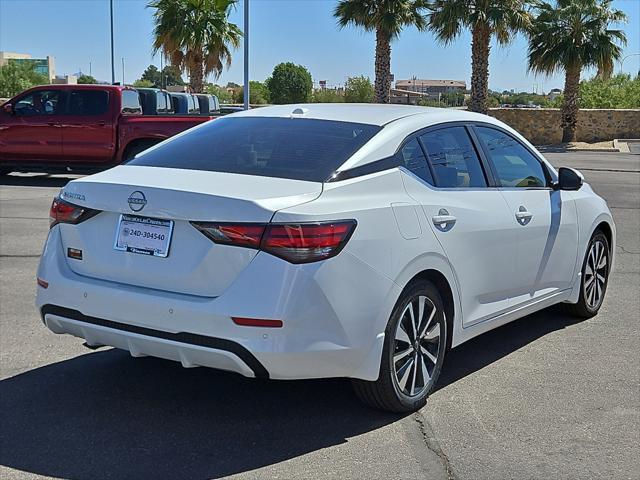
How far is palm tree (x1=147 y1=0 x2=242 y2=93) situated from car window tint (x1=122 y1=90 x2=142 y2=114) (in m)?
18.1

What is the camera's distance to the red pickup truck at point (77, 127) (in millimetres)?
15258

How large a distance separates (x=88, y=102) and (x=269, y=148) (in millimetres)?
12050

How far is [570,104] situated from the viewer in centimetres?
3519

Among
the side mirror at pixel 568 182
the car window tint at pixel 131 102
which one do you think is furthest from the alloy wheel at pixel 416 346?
the car window tint at pixel 131 102

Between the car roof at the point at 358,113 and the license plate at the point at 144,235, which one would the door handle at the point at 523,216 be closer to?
the car roof at the point at 358,113

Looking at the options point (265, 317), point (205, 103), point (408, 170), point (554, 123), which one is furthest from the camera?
point (554, 123)

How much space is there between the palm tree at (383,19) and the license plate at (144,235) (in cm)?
2924

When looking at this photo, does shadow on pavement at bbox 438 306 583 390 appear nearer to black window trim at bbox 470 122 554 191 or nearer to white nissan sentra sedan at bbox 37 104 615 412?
white nissan sentra sedan at bbox 37 104 615 412

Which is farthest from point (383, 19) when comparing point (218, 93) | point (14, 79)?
point (14, 79)

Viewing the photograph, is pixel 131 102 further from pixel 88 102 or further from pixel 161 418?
pixel 161 418

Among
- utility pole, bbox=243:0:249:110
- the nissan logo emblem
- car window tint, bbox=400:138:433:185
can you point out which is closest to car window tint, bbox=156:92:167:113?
utility pole, bbox=243:0:249:110

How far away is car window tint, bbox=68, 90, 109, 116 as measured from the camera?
50.8 ft

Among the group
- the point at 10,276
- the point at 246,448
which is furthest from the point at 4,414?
the point at 10,276

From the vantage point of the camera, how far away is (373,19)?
32.2m
